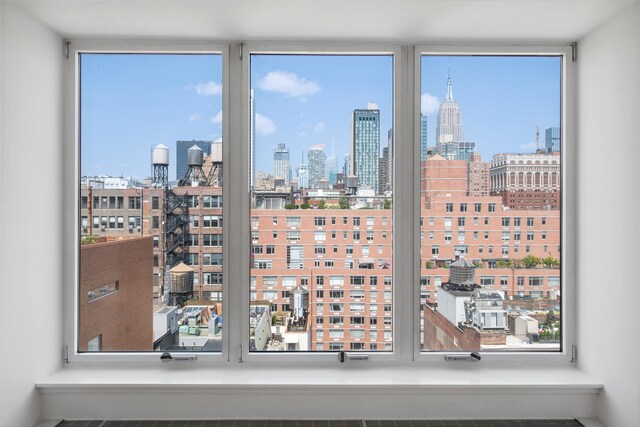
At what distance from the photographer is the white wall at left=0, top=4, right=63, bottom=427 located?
5.62ft

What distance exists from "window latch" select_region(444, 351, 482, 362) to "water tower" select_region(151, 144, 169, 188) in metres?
1.59

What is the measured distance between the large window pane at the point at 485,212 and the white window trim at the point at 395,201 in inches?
1.7

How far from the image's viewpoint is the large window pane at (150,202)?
83.3 inches

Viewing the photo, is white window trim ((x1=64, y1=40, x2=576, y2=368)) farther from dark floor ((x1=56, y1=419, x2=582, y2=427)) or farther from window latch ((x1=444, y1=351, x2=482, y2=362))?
dark floor ((x1=56, y1=419, x2=582, y2=427))

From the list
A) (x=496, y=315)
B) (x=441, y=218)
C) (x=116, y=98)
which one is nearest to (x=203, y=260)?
(x=116, y=98)

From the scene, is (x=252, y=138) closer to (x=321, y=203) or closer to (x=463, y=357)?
(x=321, y=203)

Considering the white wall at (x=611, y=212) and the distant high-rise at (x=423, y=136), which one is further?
the distant high-rise at (x=423, y=136)

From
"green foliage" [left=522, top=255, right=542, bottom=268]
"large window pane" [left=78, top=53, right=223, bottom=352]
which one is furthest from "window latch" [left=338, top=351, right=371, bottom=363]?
"green foliage" [left=522, top=255, right=542, bottom=268]

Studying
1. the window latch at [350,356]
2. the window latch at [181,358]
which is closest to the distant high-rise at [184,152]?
the window latch at [181,358]

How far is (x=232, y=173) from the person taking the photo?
2105 millimetres

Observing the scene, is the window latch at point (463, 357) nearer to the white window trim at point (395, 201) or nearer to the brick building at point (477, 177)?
the white window trim at point (395, 201)

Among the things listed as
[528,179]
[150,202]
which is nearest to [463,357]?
[528,179]

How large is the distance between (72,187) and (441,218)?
1.77m

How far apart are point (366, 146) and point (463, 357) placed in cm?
111
